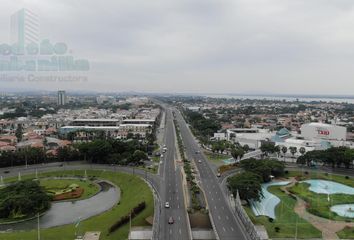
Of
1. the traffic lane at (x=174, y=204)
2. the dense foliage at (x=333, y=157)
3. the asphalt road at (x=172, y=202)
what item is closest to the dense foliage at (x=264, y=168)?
the dense foliage at (x=333, y=157)

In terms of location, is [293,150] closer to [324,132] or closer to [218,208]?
[324,132]

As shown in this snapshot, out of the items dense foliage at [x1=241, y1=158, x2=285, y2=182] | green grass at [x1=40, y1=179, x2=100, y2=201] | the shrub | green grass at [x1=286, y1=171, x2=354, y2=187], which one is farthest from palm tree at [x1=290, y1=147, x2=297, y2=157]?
the shrub

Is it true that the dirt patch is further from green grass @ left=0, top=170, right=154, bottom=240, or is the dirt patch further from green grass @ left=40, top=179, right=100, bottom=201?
green grass @ left=40, top=179, right=100, bottom=201

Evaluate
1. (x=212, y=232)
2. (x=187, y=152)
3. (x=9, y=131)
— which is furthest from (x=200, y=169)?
(x=9, y=131)

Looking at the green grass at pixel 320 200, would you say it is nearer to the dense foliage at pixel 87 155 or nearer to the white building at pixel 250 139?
the dense foliage at pixel 87 155

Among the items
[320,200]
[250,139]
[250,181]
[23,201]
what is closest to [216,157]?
[250,139]

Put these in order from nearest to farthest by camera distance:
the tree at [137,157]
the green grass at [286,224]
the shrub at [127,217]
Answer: the green grass at [286,224]
the shrub at [127,217]
the tree at [137,157]

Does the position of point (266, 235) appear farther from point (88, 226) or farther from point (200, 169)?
point (200, 169)
